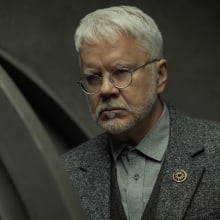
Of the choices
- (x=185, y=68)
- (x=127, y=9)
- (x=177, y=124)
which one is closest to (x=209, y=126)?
(x=177, y=124)

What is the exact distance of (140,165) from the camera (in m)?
1.23

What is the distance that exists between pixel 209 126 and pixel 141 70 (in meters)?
0.19

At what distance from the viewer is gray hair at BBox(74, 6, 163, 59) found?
1196 millimetres

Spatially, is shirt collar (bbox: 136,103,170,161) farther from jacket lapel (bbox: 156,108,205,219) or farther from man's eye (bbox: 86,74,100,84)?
man's eye (bbox: 86,74,100,84)

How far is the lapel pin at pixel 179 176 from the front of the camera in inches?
46.2

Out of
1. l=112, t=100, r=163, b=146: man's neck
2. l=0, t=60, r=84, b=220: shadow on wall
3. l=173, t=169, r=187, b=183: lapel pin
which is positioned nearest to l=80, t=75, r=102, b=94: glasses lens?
l=112, t=100, r=163, b=146: man's neck

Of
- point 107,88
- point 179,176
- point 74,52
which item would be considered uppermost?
point 74,52

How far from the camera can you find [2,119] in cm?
69

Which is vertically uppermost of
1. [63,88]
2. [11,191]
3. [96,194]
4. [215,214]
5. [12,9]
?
[12,9]

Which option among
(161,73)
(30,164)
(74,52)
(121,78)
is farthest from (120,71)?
(74,52)

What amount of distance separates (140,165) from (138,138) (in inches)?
2.7

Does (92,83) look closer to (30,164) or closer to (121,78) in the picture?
(121,78)

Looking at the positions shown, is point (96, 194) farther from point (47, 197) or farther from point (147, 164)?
point (47, 197)

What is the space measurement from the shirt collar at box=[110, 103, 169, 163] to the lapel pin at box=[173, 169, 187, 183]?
5 cm
